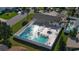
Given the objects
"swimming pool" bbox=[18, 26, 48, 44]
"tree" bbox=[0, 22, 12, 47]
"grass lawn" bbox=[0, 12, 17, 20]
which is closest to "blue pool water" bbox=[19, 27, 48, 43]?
"swimming pool" bbox=[18, 26, 48, 44]

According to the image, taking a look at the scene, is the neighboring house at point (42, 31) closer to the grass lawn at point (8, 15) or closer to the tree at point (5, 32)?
the tree at point (5, 32)

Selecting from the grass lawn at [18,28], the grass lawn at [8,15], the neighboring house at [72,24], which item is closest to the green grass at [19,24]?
the grass lawn at [18,28]

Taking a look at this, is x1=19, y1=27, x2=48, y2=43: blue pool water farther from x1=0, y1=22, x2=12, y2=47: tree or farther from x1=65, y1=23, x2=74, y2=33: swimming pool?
x1=65, y1=23, x2=74, y2=33: swimming pool

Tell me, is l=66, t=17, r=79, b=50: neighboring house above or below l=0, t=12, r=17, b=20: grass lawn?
below

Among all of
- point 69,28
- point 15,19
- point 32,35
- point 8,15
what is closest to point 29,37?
point 32,35

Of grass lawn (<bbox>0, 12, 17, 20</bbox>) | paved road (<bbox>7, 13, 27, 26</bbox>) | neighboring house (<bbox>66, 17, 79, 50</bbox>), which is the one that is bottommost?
neighboring house (<bbox>66, 17, 79, 50</bbox>)
